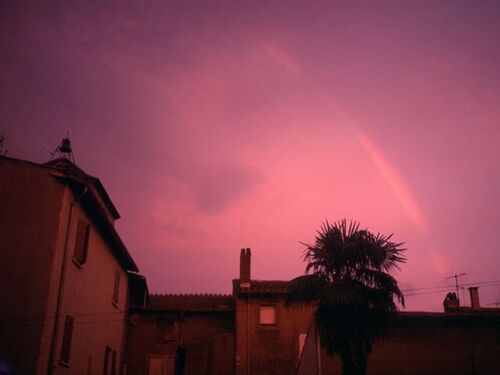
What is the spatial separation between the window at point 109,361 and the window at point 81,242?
8.37 metres

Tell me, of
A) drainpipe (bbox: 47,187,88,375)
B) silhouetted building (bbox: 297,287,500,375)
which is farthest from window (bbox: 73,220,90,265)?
silhouetted building (bbox: 297,287,500,375)

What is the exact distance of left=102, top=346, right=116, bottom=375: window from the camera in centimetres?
2639

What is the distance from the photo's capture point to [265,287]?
3575 centimetres

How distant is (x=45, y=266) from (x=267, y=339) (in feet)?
67.8

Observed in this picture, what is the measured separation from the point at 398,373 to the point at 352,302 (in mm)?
12898

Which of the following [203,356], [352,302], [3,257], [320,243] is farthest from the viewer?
[203,356]

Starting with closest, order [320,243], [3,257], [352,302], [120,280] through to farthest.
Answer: [3,257] → [352,302] → [320,243] → [120,280]

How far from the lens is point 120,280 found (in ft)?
95.2

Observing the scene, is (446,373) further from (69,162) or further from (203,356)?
(69,162)

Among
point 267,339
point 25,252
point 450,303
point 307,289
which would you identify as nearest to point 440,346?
point 450,303

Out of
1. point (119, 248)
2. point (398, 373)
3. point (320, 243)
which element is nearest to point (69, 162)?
point (119, 248)

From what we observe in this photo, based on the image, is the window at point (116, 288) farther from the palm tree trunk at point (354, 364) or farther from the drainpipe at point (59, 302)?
the palm tree trunk at point (354, 364)

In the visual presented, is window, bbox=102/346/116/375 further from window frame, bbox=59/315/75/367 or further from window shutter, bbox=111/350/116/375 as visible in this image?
window frame, bbox=59/315/75/367

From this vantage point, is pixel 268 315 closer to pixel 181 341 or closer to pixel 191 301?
pixel 181 341
